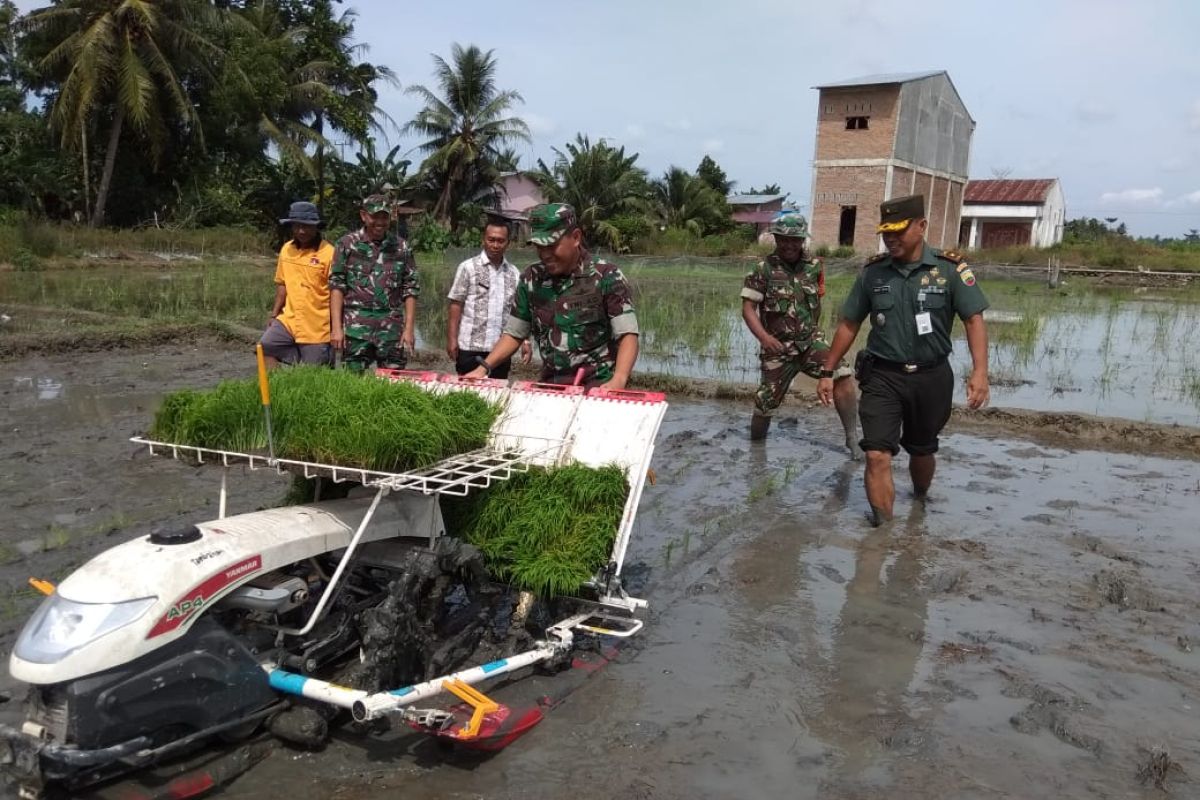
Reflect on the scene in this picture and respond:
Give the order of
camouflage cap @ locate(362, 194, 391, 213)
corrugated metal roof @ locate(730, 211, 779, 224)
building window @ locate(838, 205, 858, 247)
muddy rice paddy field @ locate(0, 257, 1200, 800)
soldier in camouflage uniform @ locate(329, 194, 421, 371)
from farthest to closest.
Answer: corrugated metal roof @ locate(730, 211, 779, 224) < building window @ locate(838, 205, 858, 247) < soldier in camouflage uniform @ locate(329, 194, 421, 371) < camouflage cap @ locate(362, 194, 391, 213) < muddy rice paddy field @ locate(0, 257, 1200, 800)

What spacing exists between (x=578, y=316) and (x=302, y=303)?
208cm

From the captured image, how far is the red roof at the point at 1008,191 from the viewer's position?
44.9 m

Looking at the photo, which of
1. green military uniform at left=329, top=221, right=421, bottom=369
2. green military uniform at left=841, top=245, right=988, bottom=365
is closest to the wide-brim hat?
green military uniform at left=329, top=221, right=421, bottom=369

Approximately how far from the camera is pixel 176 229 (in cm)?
2566

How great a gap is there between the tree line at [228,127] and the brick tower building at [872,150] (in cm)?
760

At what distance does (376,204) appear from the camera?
16.4ft

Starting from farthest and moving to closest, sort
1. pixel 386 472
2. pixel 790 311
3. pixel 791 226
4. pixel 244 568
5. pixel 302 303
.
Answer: pixel 790 311 < pixel 791 226 < pixel 302 303 < pixel 386 472 < pixel 244 568

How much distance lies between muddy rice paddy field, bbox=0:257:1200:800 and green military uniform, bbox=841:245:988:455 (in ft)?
2.18

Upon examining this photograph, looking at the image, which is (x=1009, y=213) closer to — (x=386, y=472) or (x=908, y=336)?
(x=908, y=336)

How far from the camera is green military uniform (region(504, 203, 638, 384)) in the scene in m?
3.95

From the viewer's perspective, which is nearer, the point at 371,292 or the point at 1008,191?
the point at 371,292

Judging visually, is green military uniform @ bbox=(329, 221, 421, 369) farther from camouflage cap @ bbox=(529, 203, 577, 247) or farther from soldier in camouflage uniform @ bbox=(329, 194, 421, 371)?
camouflage cap @ bbox=(529, 203, 577, 247)

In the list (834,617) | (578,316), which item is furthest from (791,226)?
(834,617)

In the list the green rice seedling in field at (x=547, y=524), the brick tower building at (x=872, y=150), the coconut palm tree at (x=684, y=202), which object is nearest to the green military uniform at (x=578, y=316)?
the green rice seedling in field at (x=547, y=524)
